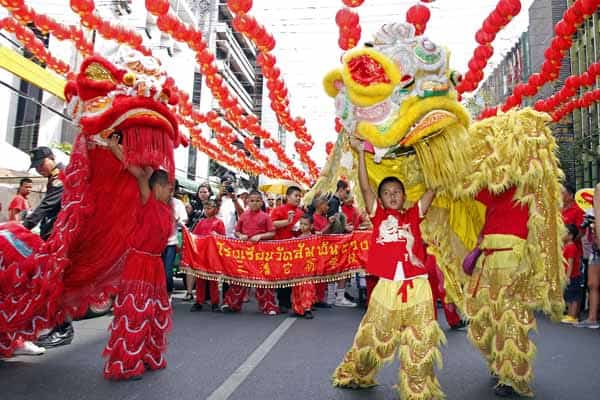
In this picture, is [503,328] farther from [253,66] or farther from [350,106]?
[253,66]

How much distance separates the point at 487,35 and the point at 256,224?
458cm

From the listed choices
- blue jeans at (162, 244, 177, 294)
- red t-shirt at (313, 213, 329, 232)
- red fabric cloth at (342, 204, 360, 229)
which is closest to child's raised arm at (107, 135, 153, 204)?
blue jeans at (162, 244, 177, 294)

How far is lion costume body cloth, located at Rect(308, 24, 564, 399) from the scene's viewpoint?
2730 millimetres

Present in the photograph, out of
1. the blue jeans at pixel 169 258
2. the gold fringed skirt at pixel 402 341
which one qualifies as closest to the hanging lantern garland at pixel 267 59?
the blue jeans at pixel 169 258

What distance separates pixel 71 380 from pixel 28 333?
1.58 ft

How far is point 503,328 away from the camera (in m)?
2.95

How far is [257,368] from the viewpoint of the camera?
3316 millimetres

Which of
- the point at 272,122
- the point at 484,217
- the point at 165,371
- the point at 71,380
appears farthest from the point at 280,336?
the point at 272,122

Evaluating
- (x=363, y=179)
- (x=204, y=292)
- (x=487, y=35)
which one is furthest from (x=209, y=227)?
(x=487, y=35)

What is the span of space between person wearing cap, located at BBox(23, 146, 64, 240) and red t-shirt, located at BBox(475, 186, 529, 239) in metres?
3.32

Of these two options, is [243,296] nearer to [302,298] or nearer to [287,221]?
[302,298]

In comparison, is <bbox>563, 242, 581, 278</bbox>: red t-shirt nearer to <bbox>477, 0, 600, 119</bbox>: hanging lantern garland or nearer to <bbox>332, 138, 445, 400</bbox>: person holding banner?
<bbox>477, 0, 600, 119</bbox>: hanging lantern garland

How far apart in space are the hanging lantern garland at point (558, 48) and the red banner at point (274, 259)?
98.2 inches

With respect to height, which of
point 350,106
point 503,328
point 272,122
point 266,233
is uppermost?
point 272,122
